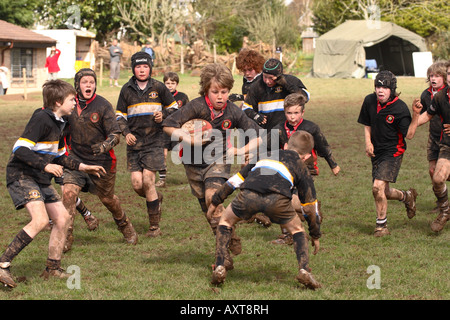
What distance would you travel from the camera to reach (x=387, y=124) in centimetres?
824

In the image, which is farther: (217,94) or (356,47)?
(356,47)

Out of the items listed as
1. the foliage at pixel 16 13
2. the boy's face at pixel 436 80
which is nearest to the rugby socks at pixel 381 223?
the boy's face at pixel 436 80

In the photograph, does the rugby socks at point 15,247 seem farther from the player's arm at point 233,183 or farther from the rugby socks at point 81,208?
the rugby socks at point 81,208

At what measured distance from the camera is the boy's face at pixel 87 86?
25.4 feet

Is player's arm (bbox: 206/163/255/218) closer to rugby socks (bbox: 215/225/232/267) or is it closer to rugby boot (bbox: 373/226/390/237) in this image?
rugby socks (bbox: 215/225/232/267)

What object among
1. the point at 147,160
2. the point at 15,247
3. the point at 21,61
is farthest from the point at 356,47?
the point at 15,247

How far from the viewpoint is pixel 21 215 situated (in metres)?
9.47

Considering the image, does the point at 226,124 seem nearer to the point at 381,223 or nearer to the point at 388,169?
the point at 388,169

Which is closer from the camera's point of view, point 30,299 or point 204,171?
point 30,299

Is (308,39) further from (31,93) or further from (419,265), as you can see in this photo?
(419,265)

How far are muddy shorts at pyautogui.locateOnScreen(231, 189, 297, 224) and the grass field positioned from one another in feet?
2.33

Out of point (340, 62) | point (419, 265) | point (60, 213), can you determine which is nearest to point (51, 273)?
point (60, 213)

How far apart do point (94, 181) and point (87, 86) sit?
1183 mm

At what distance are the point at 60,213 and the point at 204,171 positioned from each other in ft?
5.33
